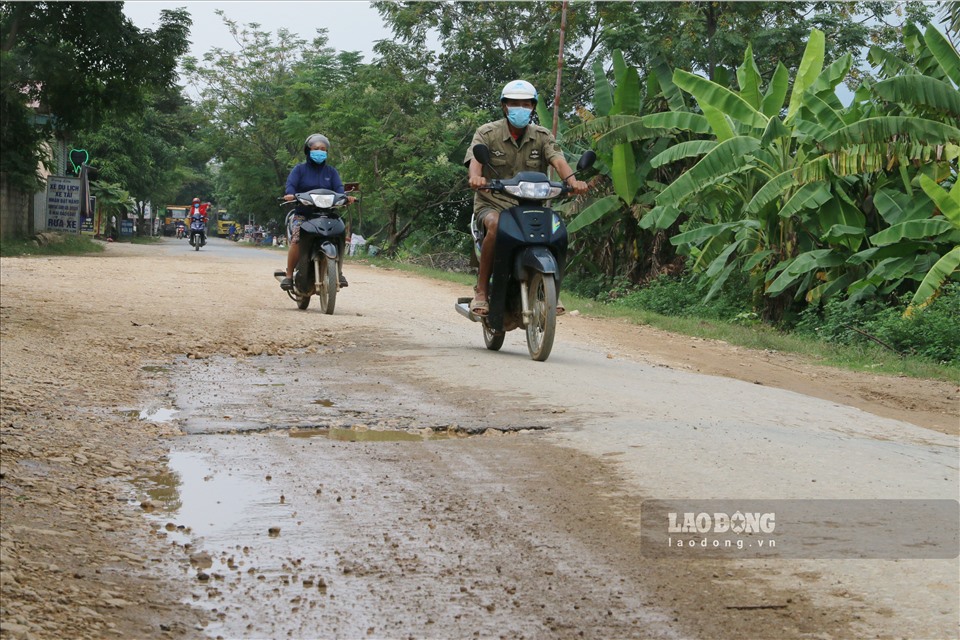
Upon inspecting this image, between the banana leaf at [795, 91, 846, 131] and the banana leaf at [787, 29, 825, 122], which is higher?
the banana leaf at [787, 29, 825, 122]

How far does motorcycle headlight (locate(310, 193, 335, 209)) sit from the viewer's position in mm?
11977

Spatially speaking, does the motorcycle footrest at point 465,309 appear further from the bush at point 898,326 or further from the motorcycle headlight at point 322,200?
the bush at point 898,326

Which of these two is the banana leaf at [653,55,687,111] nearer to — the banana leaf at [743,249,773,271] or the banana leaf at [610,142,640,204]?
the banana leaf at [610,142,640,204]

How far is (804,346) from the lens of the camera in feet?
41.3

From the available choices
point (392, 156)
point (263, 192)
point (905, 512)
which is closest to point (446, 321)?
point (905, 512)

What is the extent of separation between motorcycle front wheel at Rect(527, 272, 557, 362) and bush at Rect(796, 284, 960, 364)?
5734mm

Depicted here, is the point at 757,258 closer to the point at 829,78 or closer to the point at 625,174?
the point at 829,78

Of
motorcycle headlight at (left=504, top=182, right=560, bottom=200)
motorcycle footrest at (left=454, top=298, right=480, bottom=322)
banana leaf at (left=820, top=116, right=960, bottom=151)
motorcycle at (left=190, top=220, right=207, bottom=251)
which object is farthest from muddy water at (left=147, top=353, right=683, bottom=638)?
motorcycle at (left=190, top=220, right=207, bottom=251)

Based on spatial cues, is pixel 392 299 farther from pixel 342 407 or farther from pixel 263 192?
pixel 263 192

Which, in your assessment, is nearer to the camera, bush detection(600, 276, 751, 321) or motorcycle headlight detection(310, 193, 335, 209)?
motorcycle headlight detection(310, 193, 335, 209)

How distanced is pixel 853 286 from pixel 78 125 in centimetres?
1723

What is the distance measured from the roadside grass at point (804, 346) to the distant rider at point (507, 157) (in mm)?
4153

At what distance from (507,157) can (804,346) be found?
5.42m

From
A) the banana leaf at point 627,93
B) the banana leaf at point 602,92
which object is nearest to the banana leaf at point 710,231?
the banana leaf at point 627,93
